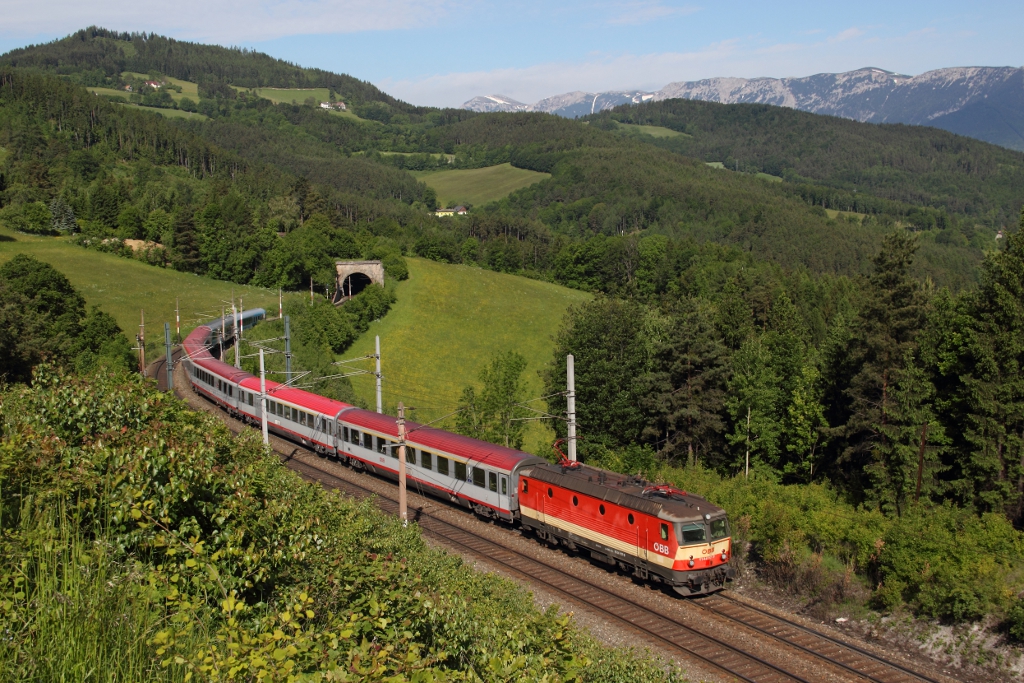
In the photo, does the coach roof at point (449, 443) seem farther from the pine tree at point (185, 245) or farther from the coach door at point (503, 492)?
the pine tree at point (185, 245)

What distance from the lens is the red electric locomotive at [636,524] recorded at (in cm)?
2220

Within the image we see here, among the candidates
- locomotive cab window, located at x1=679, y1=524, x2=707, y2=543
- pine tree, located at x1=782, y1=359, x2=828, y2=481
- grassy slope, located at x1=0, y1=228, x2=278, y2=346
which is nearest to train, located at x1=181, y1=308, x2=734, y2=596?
locomotive cab window, located at x1=679, y1=524, x2=707, y2=543

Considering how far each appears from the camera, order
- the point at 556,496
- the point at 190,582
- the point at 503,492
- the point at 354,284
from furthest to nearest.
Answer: the point at 354,284, the point at 503,492, the point at 556,496, the point at 190,582

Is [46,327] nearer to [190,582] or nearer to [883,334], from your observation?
[190,582]

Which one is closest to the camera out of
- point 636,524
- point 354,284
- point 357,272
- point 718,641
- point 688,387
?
point 718,641

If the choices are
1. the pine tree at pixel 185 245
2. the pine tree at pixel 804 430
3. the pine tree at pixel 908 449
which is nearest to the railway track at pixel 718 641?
the pine tree at pixel 908 449

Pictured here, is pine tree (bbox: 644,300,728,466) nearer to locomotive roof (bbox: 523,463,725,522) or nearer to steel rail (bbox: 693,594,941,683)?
locomotive roof (bbox: 523,463,725,522)

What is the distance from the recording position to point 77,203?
12219cm

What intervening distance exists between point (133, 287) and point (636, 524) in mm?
92338

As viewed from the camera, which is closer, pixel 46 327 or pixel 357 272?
pixel 46 327

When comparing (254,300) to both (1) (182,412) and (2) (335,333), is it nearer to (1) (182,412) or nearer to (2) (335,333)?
(2) (335,333)

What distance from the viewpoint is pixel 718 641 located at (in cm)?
1980

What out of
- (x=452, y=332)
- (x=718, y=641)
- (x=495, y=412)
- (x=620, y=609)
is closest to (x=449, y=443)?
(x=620, y=609)

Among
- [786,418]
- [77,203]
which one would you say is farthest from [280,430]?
[77,203]
